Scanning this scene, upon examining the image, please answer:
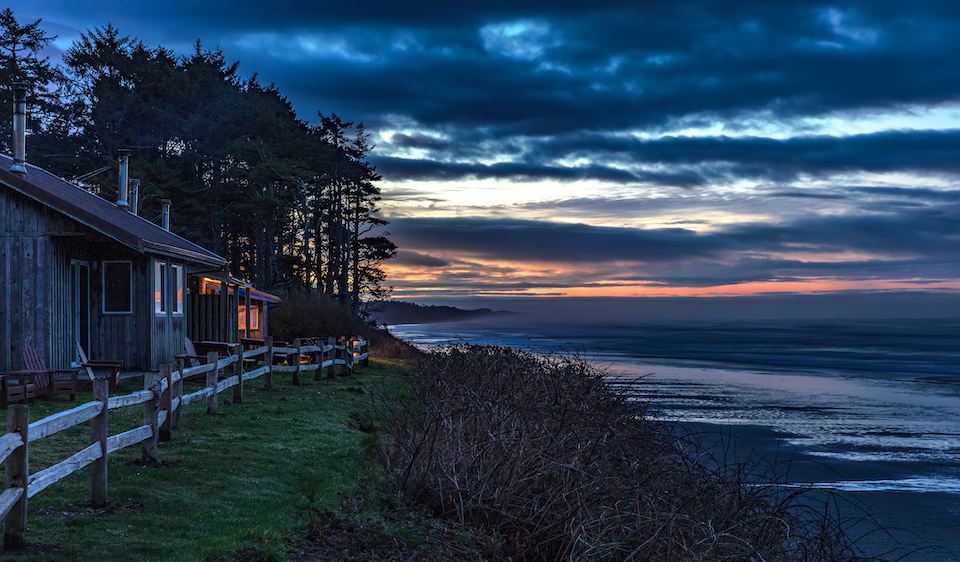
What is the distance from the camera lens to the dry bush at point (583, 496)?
690 centimetres

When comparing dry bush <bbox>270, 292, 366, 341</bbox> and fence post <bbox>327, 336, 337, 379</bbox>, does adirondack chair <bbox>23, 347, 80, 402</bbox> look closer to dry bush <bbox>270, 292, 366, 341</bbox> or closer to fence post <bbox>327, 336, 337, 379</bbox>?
fence post <bbox>327, 336, 337, 379</bbox>

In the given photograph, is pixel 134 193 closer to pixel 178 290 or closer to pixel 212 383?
pixel 178 290

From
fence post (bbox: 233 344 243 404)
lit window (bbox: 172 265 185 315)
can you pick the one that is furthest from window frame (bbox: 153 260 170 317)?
fence post (bbox: 233 344 243 404)

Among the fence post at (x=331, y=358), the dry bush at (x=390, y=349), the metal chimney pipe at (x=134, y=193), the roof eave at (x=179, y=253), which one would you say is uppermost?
the metal chimney pipe at (x=134, y=193)

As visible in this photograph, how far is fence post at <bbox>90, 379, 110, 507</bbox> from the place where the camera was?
6.95 meters

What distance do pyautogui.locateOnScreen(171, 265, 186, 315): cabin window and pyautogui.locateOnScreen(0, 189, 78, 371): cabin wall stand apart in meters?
3.67

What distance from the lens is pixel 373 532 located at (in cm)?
689

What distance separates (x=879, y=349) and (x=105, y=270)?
5400cm

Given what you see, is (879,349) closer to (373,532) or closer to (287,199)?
(287,199)

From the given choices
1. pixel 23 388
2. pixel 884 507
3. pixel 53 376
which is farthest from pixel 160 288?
pixel 884 507

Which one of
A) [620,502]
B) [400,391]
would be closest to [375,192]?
[400,391]

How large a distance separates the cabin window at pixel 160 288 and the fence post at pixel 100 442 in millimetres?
12634

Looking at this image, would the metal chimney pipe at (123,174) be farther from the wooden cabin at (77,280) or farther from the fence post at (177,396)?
the fence post at (177,396)

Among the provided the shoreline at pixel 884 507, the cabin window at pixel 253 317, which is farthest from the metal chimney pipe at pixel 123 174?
the shoreline at pixel 884 507
